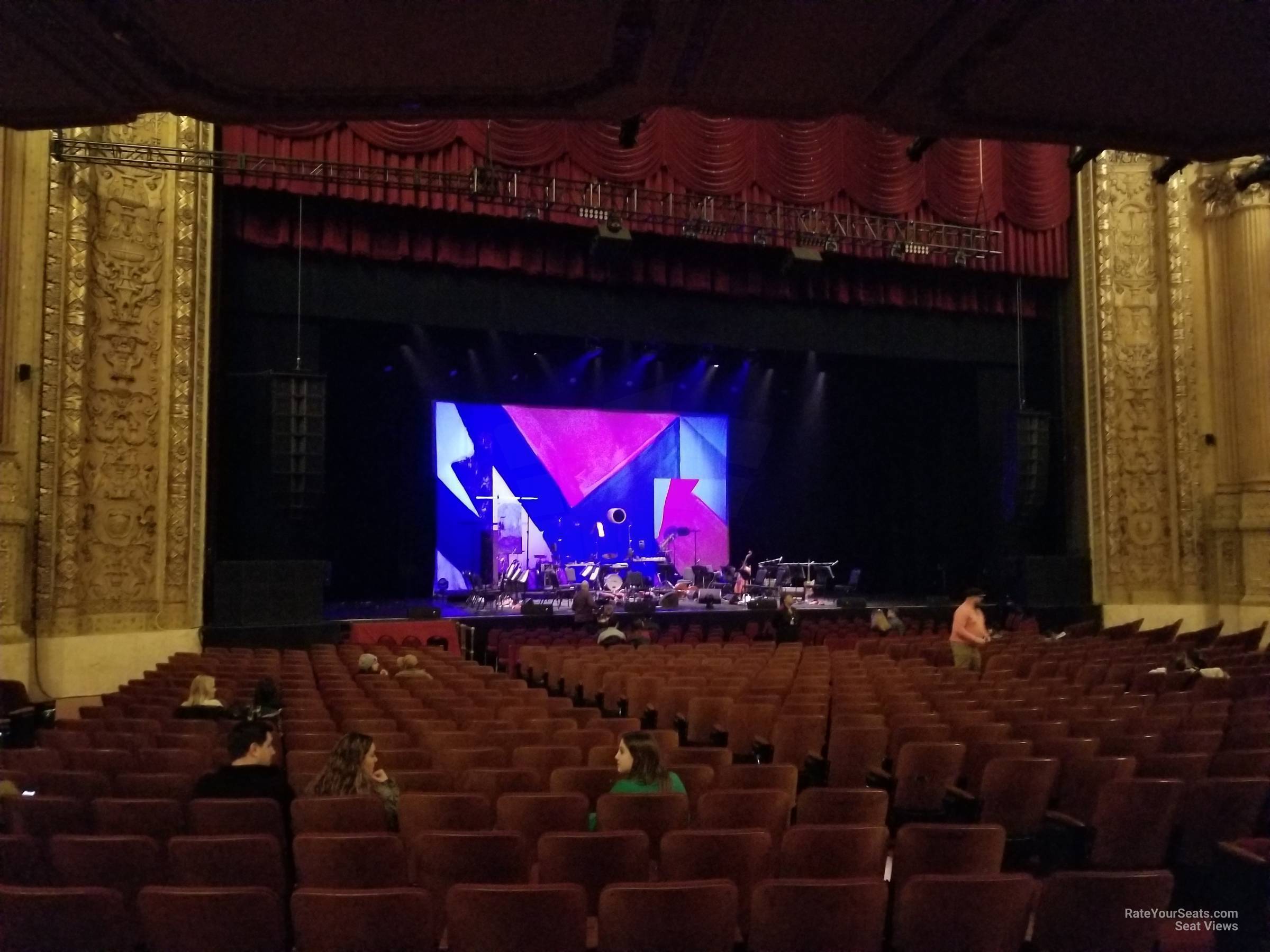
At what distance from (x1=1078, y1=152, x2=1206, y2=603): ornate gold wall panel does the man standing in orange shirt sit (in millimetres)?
8433

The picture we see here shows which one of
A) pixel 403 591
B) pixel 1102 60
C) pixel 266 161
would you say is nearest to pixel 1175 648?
pixel 1102 60

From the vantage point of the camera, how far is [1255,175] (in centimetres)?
1191

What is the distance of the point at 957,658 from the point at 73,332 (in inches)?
440

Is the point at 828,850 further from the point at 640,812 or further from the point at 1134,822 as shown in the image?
the point at 1134,822

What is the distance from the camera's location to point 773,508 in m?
22.3

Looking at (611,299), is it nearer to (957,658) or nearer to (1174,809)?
(957,658)

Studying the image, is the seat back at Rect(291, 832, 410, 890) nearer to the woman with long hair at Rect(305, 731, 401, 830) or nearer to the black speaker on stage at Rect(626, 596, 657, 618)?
the woman with long hair at Rect(305, 731, 401, 830)

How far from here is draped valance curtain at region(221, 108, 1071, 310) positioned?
1355 centimetres

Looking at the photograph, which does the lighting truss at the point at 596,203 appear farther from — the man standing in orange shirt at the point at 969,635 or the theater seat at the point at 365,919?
the theater seat at the point at 365,919

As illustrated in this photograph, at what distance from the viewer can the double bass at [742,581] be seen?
62.1 feet

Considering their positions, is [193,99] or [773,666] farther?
[773,666]

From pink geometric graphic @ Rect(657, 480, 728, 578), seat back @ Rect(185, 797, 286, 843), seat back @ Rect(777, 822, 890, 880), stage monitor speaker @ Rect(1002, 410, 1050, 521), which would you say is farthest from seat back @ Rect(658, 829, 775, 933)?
pink geometric graphic @ Rect(657, 480, 728, 578)

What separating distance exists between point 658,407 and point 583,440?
1956mm

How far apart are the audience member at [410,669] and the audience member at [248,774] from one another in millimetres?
4059
